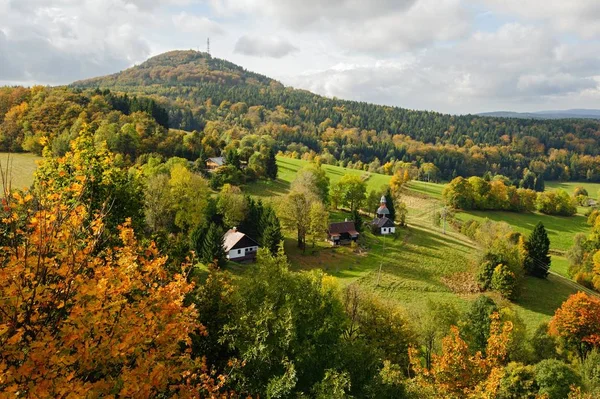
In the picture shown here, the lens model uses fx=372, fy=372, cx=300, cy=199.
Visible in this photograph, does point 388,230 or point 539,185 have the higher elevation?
point 539,185

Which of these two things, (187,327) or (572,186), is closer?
(187,327)

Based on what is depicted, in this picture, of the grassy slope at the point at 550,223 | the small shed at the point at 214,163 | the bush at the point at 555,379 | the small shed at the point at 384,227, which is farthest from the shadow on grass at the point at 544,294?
the small shed at the point at 214,163

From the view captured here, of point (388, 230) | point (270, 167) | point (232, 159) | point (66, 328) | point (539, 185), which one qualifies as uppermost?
point (232, 159)

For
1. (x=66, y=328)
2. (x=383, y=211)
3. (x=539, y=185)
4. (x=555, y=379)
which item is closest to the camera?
(x=66, y=328)

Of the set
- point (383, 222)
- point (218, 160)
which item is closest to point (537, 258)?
point (383, 222)

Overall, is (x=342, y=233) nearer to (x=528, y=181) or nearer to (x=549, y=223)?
(x=549, y=223)

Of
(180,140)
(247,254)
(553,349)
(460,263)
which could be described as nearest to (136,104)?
(180,140)

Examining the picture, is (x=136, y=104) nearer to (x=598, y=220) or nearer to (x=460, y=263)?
(x=460, y=263)
